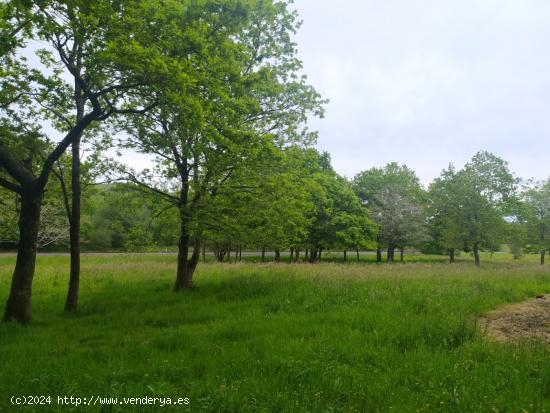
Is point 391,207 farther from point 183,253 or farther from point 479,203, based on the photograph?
point 183,253

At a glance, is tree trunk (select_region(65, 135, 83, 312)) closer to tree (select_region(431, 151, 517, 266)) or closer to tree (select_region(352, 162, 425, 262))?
tree (select_region(431, 151, 517, 266))

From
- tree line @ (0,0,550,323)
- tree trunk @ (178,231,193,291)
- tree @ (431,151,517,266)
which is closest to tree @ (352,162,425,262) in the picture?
tree @ (431,151,517,266)

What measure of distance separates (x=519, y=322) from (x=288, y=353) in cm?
616

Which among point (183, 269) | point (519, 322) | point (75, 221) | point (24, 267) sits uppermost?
point (75, 221)

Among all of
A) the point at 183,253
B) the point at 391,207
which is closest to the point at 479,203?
the point at 391,207

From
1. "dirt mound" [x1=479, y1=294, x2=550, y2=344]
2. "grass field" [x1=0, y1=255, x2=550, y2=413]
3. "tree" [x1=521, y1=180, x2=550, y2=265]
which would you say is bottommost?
"grass field" [x1=0, y1=255, x2=550, y2=413]

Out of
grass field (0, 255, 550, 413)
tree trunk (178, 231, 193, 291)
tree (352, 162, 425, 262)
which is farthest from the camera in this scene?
tree (352, 162, 425, 262)

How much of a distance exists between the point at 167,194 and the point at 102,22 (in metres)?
7.22

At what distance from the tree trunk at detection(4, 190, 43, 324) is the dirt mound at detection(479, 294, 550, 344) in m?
12.1

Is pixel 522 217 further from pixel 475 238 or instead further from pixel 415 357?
pixel 415 357

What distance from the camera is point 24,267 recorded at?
389 inches

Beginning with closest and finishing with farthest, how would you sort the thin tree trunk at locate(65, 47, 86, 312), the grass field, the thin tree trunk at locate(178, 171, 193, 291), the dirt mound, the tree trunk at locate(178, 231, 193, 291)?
the grass field → the dirt mound → the thin tree trunk at locate(65, 47, 86, 312) → the thin tree trunk at locate(178, 171, 193, 291) → the tree trunk at locate(178, 231, 193, 291)

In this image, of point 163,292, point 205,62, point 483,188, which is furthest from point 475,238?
point 205,62

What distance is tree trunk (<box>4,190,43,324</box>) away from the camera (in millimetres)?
9820
